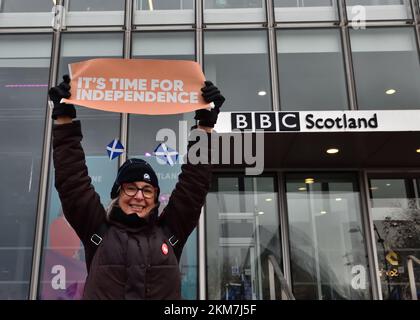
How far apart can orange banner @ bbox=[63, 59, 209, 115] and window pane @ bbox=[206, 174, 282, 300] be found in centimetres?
479

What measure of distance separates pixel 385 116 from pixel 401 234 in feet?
8.74

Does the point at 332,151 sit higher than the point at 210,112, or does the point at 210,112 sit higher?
the point at 332,151

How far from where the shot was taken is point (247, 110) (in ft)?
25.3

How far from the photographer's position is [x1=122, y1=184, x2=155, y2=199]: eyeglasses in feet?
7.84

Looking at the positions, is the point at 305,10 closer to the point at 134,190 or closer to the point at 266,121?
the point at 266,121

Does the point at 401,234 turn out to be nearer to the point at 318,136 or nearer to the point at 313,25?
the point at 318,136

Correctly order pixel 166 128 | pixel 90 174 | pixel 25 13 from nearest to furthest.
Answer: pixel 90 174
pixel 166 128
pixel 25 13

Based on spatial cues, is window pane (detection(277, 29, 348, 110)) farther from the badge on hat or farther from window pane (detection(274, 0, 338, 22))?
the badge on hat

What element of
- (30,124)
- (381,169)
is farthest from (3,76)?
(381,169)

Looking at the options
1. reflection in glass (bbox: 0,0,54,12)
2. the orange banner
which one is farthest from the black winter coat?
reflection in glass (bbox: 0,0,54,12)

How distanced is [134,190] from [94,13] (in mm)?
6884

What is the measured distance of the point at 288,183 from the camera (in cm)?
794

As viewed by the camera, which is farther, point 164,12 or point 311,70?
point 164,12

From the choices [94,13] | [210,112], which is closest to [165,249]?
[210,112]
